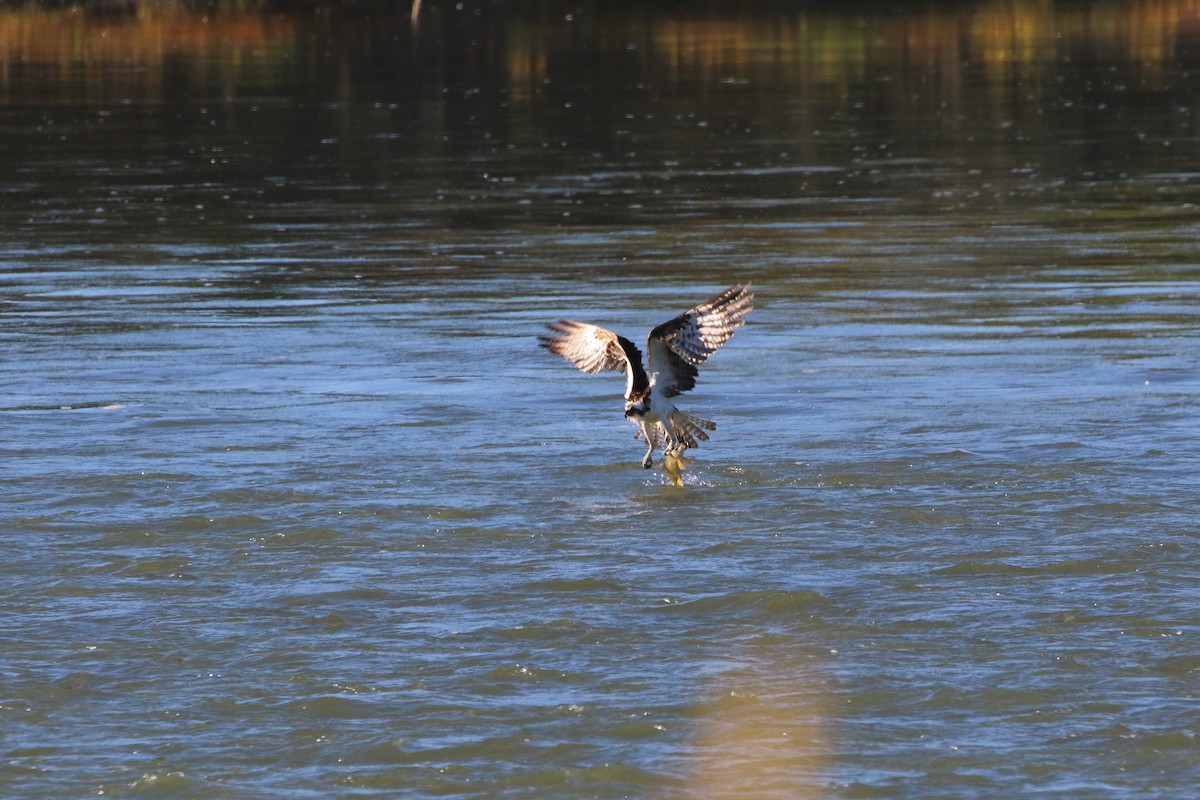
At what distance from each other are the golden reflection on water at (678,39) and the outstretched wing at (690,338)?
25030mm

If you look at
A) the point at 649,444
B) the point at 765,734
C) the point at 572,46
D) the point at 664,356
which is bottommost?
the point at 765,734

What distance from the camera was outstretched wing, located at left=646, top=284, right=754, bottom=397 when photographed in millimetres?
9328

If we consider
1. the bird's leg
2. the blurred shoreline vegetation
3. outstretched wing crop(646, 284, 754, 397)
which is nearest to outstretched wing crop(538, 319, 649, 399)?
outstretched wing crop(646, 284, 754, 397)

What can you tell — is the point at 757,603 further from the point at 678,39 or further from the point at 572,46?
the point at 678,39

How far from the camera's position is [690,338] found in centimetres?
941

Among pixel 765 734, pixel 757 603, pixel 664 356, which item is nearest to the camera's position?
pixel 765 734

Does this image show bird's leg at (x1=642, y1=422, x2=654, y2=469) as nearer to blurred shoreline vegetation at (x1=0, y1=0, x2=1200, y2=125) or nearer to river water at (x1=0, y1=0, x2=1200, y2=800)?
river water at (x1=0, y1=0, x2=1200, y2=800)

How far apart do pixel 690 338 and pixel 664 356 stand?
0.18 metres

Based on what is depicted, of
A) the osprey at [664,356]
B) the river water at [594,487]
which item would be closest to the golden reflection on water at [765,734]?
the river water at [594,487]

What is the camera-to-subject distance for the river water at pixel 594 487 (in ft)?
20.5

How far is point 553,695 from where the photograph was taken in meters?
6.62

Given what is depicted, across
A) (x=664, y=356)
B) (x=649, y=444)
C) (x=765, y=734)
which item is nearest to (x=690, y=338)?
(x=664, y=356)

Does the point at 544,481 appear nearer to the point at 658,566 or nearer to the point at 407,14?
the point at 658,566

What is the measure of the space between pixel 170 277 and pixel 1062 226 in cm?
781
